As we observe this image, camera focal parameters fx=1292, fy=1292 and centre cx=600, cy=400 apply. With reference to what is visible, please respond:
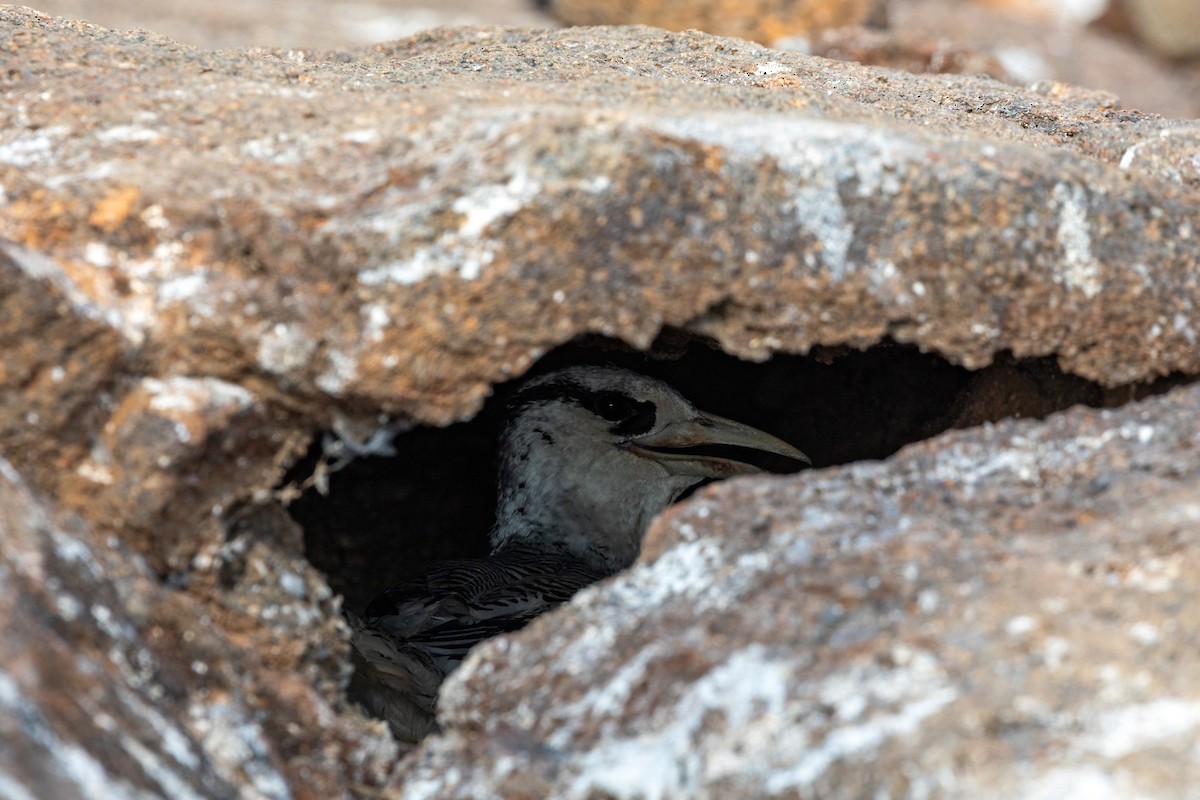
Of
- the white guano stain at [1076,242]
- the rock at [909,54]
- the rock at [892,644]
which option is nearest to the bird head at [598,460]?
the white guano stain at [1076,242]

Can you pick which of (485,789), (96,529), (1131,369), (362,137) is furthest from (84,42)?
(1131,369)

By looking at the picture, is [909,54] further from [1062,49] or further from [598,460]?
[1062,49]

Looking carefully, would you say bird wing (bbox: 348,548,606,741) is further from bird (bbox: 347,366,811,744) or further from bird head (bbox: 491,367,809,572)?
bird head (bbox: 491,367,809,572)

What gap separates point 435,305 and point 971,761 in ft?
3.47

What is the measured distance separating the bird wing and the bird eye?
0.50 metres

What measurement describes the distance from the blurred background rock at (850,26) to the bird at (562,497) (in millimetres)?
2829

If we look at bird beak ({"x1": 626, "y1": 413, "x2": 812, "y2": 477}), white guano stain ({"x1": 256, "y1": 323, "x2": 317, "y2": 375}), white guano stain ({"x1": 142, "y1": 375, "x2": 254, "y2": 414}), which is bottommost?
bird beak ({"x1": 626, "y1": 413, "x2": 812, "y2": 477})

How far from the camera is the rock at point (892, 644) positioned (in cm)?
163

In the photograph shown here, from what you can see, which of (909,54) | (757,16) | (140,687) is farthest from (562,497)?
(757,16)

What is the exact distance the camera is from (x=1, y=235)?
2.12 metres

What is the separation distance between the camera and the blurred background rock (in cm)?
768

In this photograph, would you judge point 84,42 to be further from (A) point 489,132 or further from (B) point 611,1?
(B) point 611,1

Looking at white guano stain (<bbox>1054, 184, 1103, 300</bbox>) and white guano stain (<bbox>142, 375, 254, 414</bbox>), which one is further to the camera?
white guano stain (<bbox>1054, 184, 1103, 300</bbox>)

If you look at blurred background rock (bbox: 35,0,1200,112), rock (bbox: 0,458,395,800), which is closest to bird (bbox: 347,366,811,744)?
rock (bbox: 0,458,395,800)
